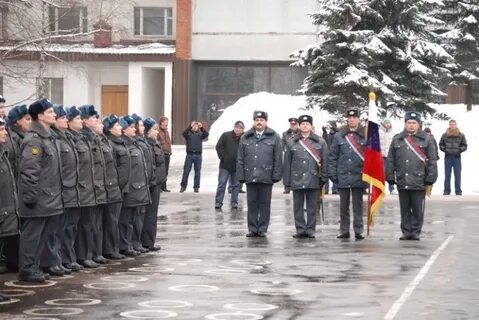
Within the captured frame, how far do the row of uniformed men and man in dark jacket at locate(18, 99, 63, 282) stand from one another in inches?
0.5

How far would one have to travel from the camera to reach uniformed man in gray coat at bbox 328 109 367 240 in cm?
1961

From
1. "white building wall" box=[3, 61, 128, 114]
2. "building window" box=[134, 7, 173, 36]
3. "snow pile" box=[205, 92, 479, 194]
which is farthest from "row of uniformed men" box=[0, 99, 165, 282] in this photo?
"building window" box=[134, 7, 173, 36]

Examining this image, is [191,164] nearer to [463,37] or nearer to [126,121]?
[463,37]

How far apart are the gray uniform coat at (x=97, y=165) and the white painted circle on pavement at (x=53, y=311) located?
363 centimetres

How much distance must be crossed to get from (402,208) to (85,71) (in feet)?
108

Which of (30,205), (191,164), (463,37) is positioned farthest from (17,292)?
(463,37)

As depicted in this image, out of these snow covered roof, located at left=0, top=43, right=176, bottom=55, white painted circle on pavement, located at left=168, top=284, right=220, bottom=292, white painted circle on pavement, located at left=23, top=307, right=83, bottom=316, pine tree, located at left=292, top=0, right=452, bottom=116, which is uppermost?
snow covered roof, located at left=0, top=43, right=176, bottom=55

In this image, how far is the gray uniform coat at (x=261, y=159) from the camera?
20125mm

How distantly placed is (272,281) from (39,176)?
9.72 ft

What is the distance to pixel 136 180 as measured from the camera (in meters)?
16.7

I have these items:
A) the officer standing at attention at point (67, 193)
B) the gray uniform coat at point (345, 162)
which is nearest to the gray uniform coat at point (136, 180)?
the officer standing at attention at point (67, 193)

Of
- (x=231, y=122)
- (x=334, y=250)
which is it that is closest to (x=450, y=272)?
(x=334, y=250)

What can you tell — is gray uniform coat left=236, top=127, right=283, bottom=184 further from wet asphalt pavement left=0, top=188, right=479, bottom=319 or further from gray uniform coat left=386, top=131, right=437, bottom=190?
gray uniform coat left=386, top=131, right=437, bottom=190

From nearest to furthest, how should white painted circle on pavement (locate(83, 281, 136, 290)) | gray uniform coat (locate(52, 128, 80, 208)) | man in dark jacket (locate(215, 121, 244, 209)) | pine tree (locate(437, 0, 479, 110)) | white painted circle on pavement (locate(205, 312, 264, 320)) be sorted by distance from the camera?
1. white painted circle on pavement (locate(205, 312, 264, 320))
2. white painted circle on pavement (locate(83, 281, 136, 290))
3. gray uniform coat (locate(52, 128, 80, 208))
4. man in dark jacket (locate(215, 121, 244, 209))
5. pine tree (locate(437, 0, 479, 110))
